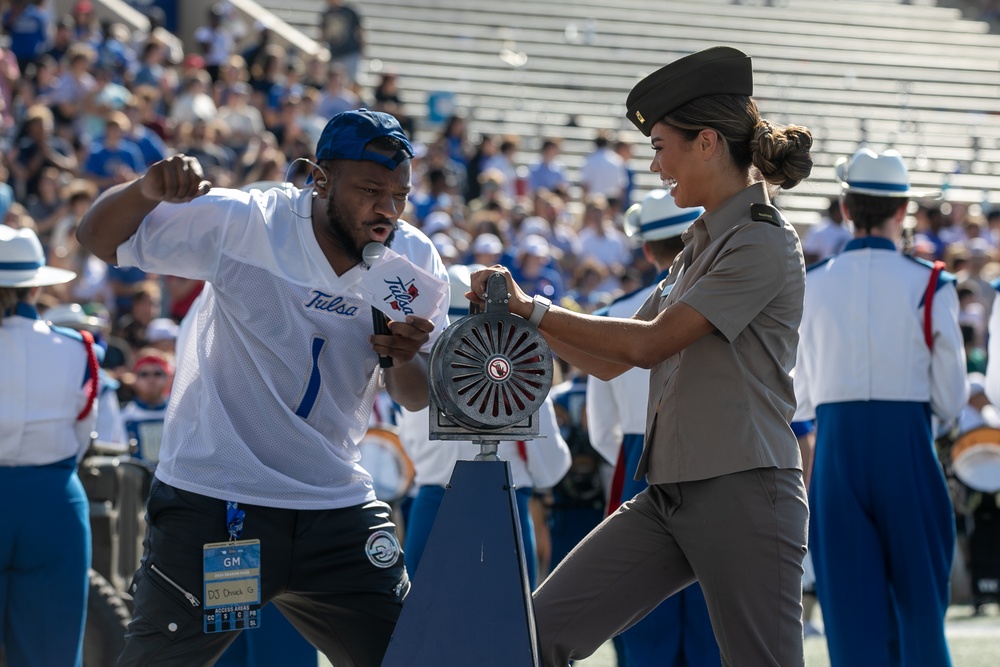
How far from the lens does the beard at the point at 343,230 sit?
4.04m

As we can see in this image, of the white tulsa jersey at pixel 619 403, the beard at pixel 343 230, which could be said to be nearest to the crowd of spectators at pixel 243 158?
the white tulsa jersey at pixel 619 403

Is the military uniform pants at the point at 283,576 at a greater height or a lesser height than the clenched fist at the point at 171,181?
lesser

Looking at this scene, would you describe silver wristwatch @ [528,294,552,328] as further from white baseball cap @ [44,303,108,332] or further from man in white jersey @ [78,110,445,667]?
white baseball cap @ [44,303,108,332]

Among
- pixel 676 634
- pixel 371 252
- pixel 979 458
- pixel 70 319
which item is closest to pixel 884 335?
pixel 676 634

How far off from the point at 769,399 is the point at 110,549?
4.15 metres

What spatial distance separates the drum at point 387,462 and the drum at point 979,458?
3.62m

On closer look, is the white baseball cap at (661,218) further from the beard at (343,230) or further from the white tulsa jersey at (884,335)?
the beard at (343,230)

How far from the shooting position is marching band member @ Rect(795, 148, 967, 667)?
220 inches

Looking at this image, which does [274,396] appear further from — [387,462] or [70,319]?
[387,462]

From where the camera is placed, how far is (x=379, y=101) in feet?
57.2

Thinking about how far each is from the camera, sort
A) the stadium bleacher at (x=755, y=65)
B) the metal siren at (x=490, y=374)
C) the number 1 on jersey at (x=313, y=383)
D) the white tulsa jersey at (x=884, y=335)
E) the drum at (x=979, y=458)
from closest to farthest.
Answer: the metal siren at (x=490, y=374) < the number 1 on jersey at (x=313, y=383) < the white tulsa jersey at (x=884, y=335) < the drum at (x=979, y=458) < the stadium bleacher at (x=755, y=65)

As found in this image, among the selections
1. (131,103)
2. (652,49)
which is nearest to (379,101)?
(131,103)

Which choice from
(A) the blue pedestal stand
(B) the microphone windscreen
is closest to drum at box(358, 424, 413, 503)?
(B) the microphone windscreen

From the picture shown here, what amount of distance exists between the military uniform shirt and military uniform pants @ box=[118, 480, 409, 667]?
0.81m
